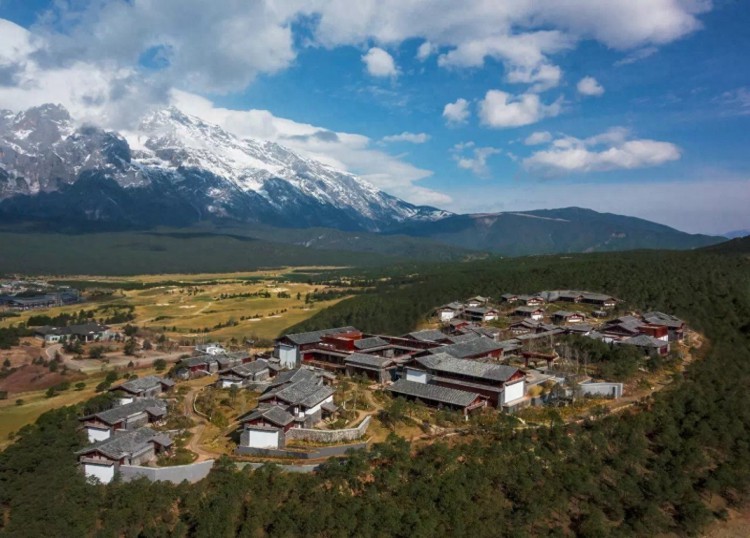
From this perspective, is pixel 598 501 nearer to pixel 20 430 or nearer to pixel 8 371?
pixel 20 430

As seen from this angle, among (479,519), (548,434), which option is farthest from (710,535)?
(479,519)

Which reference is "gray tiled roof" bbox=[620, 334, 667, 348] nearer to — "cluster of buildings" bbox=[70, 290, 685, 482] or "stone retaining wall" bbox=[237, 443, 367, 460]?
"cluster of buildings" bbox=[70, 290, 685, 482]

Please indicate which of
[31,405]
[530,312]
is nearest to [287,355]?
[31,405]

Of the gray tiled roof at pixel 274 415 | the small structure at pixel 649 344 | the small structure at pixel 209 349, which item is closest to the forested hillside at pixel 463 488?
the gray tiled roof at pixel 274 415

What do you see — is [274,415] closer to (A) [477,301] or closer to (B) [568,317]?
(B) [568,317]

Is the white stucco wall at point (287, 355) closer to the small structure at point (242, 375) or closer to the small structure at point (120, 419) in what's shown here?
the small structure at point (242, 375)

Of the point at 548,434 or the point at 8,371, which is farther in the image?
Result: the point at 8,371
